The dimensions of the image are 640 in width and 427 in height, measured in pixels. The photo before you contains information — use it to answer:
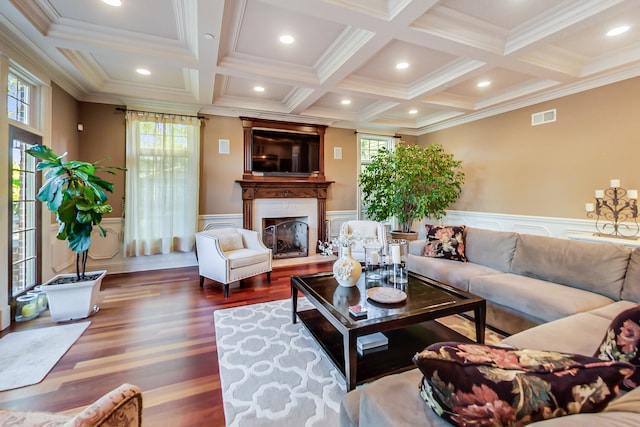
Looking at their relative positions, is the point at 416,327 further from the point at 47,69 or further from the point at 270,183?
the point at 47,69

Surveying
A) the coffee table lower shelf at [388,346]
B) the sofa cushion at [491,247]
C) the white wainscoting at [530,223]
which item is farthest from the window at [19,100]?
the white wainscoting at [530,223]

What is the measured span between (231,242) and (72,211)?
176 centimetres

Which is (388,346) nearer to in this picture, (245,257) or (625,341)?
(625,341)

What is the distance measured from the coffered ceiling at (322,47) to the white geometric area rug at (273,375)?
8.87 feet

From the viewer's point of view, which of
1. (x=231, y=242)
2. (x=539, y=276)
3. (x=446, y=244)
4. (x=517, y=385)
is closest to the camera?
(x=517, y=385)

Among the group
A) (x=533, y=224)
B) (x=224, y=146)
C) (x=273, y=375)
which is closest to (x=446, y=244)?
(x=533, y=224)

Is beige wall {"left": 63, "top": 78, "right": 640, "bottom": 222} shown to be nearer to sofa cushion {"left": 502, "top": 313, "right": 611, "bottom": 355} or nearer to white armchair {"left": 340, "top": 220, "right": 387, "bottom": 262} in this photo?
white armchair {"left": 340, "top": 220, "right": 387, "bottom": 262}

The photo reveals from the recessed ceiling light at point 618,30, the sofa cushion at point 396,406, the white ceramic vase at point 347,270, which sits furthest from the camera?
the recessed ceiling light at point 618,30

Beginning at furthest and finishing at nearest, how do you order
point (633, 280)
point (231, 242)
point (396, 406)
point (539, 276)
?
point (231, 242), point (539, 276), point (633, 280), point (396, 406)

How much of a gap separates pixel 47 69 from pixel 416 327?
4.71m

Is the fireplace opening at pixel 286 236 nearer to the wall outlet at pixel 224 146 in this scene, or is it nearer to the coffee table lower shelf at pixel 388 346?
the wall outlet at pixel 224 146

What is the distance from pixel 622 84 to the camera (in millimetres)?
3438

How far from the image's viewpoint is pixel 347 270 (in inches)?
91.0

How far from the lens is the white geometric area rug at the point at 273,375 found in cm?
159
